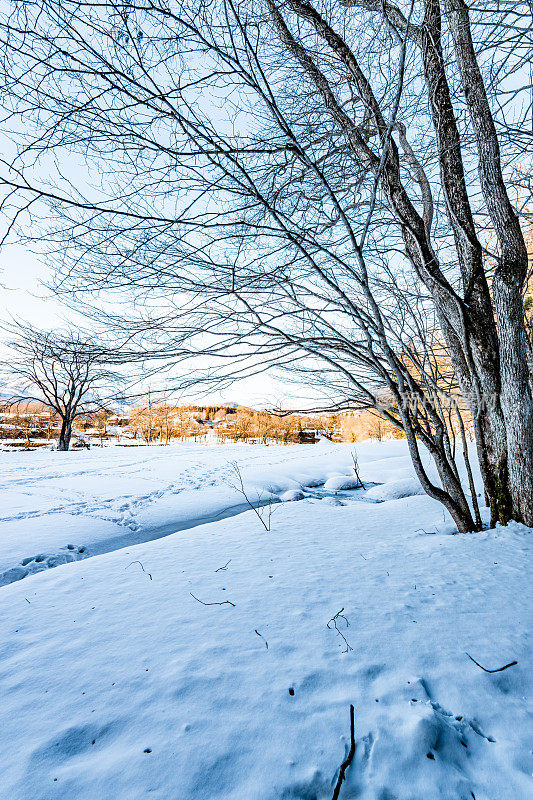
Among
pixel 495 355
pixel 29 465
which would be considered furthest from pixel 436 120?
pixel 29 465

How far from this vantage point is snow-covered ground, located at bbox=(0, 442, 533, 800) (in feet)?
2.84

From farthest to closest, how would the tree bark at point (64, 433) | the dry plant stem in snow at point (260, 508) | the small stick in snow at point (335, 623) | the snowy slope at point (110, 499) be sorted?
the tree bark at point (64, 433) → the dry plant stem in snow at point (260, 508) → the snowy slope at point (110, 499) → the small stick in snow at point (335, 623)

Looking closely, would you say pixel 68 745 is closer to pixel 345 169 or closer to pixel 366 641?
pixel 366 641

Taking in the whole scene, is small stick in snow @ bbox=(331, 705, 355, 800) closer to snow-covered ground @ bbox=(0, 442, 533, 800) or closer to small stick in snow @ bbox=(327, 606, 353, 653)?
snow-covered ground @ bbox=(0, 442, 533, 800)

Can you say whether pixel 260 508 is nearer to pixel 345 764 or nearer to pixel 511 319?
pixel 511 319

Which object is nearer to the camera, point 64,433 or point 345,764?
point 345,764

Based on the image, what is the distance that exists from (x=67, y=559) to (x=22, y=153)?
10.5ft

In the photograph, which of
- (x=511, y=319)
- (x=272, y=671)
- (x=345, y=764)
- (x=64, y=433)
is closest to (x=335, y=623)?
(x=272, y=671)

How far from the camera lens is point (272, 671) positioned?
1232 mm

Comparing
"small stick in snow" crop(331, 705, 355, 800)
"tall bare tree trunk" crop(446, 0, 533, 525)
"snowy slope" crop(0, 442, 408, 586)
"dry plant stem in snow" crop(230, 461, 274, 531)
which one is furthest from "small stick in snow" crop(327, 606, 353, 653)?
"snowy slope" crop(0, 442, 408, 586)

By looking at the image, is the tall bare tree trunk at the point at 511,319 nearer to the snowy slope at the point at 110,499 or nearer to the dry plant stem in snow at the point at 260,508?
the dry plant stem in snow at the point at 260,508

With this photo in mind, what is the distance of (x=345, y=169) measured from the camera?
2.76 meters

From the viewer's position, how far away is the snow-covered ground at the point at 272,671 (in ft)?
2.84

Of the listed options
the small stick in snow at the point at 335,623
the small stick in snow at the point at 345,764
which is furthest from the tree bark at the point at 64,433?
the small stick in snow at the point at 345,764
